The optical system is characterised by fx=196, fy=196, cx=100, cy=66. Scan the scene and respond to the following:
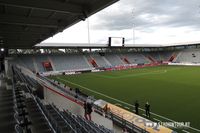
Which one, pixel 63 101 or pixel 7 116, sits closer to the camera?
pixel 7 116

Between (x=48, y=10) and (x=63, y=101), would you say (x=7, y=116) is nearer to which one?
(x=48, y=10)

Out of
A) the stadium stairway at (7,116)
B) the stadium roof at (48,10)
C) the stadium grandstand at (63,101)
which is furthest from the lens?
the stadium roof at (48,10)

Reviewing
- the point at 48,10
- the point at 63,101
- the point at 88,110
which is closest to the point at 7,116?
the point at 48,10

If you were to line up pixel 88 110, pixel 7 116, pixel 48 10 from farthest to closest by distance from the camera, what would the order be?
1. pixel 88 110
2. pixel 48 10
3. pixel 7 116

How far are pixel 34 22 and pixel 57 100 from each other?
7.46 meters

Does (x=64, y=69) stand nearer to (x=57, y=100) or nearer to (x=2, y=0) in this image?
(x=57, y=100)

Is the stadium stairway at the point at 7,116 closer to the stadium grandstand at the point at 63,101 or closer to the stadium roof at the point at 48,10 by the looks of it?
the stadium grandstand at the point at 63,101

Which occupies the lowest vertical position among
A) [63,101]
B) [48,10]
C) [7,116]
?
[63,101]

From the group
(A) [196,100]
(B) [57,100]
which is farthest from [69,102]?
(A) [196,100]

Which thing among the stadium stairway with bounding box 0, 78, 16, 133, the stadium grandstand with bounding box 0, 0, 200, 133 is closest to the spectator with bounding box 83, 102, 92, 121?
the stadium grandstand with bounding box 0, 0, 200, 133

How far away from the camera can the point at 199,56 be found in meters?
59.8

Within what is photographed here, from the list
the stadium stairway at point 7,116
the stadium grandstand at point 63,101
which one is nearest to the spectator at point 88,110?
the stadium grandstand at point 63,101

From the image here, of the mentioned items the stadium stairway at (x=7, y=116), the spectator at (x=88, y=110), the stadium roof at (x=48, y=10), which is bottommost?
the spectator at (x=88, y=110)

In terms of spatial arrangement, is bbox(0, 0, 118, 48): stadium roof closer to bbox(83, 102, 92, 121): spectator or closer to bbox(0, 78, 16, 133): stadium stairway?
bbox(0, 78, 16, 133): stadium stairway
